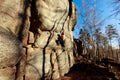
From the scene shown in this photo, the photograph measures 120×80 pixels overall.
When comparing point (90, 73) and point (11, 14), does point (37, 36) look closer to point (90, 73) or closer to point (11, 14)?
point (11, 14)

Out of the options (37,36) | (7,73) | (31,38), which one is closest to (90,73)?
(37,36)

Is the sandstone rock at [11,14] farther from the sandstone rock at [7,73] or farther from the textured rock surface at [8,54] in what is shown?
the sandstone rock at [7,73]

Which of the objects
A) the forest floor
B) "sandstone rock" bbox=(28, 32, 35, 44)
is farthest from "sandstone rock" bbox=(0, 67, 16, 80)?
the forest floor

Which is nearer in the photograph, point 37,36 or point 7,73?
point 7,73

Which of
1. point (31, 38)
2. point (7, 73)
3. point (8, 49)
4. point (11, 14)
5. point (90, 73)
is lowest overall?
point (90, 73)

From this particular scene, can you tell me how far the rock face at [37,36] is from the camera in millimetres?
Answer: 10570

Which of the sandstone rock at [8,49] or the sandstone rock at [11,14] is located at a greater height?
the sandstone rock at [11,14]

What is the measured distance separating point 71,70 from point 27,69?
19.8 feet

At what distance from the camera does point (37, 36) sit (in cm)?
1399

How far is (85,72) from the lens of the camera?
1608 cm

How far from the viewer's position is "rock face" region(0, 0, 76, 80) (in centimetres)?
1057

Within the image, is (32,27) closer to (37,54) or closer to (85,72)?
(37,54)

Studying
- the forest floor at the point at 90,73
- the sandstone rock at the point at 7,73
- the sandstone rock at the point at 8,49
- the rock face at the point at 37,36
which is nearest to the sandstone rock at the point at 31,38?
the rock face at the point at 37,36

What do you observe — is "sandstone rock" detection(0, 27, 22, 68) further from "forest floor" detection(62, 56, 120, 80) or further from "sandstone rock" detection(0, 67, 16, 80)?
"forest floor" detection(62, 56, 120, 80)
